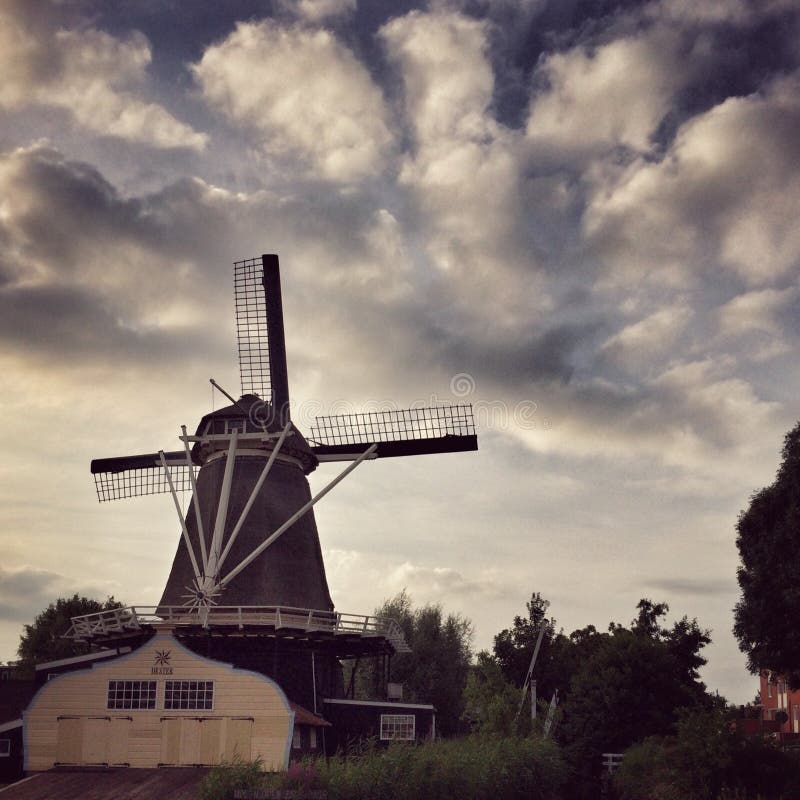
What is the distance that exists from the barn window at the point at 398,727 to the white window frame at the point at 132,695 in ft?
32.8

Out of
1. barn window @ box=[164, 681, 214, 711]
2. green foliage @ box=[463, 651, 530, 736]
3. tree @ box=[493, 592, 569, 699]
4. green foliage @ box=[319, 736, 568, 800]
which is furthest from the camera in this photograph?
tree @ box=[493, 592, 569, 699]

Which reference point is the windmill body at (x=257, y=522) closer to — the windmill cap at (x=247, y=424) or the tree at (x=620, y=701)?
the windmill cap at (x=247, y=424)

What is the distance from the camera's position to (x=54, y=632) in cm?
7594

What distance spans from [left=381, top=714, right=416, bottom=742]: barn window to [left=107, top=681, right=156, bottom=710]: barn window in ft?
32.9

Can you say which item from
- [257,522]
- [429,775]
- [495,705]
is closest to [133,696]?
[257,522]

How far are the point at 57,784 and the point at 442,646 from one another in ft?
120

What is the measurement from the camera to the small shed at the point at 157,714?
35.2 metres

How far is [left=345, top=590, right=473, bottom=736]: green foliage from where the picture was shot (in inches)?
2596

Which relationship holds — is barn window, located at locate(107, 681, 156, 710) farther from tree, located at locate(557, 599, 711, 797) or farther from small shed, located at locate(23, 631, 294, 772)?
tree, located at locate(557, 599, 711, 797)

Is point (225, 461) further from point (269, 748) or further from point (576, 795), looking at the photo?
point (576, 795)

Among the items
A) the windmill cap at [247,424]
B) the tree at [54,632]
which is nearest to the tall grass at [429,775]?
the windmill cap at [247,424]

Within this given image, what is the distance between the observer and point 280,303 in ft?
167

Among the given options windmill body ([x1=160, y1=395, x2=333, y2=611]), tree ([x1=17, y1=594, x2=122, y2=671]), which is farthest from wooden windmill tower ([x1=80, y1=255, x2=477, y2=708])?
tree ([x1=17, y1=594, x2=122, y2=671])

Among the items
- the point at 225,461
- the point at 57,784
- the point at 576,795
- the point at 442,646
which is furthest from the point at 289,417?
the point at 442,646
